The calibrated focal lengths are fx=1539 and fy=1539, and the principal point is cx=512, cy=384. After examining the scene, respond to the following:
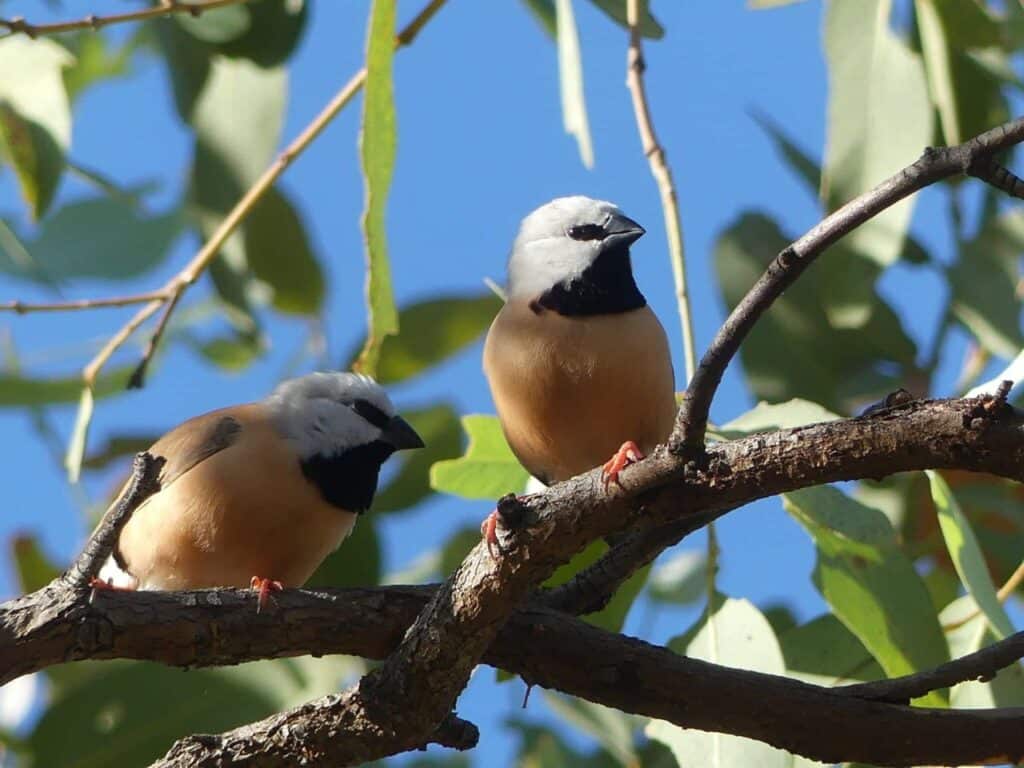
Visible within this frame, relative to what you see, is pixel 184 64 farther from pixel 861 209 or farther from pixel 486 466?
pixel 861 209

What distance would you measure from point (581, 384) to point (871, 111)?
1.21 metres

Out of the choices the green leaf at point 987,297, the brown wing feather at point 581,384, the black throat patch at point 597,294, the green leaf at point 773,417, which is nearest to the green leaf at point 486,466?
the brown wing feather at point 581,384

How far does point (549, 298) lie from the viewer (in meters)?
3.06

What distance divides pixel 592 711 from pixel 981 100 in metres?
1.80

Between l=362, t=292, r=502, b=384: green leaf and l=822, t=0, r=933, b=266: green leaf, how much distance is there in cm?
99

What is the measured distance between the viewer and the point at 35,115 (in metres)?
3.39

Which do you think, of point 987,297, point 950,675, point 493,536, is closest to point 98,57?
point 987,297

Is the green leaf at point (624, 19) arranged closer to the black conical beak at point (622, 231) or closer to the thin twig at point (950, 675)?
the black conical beak at point (622, 231)

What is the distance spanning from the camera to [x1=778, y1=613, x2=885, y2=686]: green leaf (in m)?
3.03

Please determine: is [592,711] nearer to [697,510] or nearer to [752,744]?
[752,744]

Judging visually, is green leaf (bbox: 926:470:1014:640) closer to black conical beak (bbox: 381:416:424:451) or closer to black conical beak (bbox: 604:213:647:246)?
black conical beak (bbox: 604:213:647:246)

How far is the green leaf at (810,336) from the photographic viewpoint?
3.79 metres

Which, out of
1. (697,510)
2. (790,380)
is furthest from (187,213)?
(697,510)

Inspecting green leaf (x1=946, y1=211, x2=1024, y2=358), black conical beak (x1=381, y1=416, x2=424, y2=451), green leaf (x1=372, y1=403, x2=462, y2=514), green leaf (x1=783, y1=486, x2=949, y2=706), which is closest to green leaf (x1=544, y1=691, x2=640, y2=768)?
green leaf (x1=372, y1=403, x2=462, y2=514)
